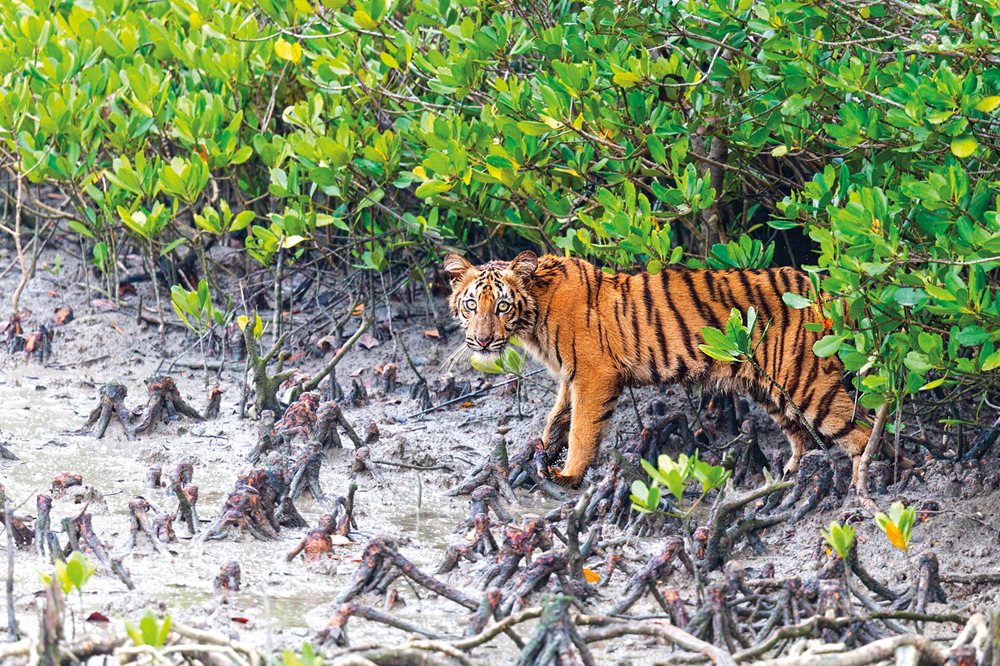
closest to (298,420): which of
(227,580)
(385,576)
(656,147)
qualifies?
(227,580)

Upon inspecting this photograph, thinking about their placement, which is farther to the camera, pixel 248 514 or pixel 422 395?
pixel 422 395

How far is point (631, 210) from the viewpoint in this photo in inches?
209

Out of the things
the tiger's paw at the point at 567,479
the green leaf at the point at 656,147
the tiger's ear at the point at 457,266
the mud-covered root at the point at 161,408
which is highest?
the green leaf at the point at 656,147

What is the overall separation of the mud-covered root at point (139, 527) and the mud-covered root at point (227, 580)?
0.45 m

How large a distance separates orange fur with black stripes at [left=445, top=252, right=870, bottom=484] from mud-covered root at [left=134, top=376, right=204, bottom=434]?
1.52 m

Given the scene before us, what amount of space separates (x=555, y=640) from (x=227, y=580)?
1341mm

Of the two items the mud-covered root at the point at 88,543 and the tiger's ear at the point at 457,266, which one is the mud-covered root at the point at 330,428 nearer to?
the tiger's ear at the point at 457,266

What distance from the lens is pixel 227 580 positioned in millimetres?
4273

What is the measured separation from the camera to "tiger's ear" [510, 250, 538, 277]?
6.08 metres

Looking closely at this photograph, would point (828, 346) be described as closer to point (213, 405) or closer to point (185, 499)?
point (185, 499)

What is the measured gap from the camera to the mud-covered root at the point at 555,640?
3434mm

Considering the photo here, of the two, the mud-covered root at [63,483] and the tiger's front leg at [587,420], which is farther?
the tiger's front leg at [587,420]

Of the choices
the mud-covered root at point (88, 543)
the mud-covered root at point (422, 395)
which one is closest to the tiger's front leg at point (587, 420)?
the mud-covered root at point (422, 395)

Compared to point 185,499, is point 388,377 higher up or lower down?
higher up
